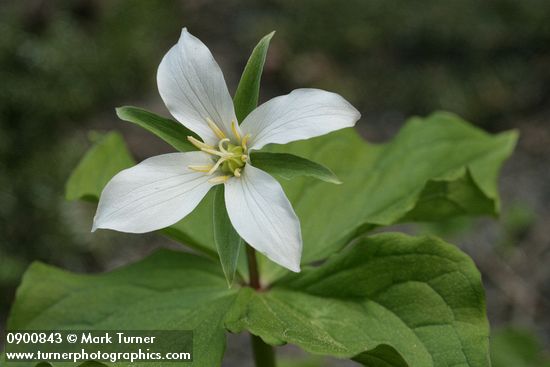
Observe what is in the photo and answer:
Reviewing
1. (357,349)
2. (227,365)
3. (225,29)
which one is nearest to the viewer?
(357,349)

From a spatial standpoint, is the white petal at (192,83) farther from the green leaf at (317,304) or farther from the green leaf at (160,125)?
the green leaf at (317,304)

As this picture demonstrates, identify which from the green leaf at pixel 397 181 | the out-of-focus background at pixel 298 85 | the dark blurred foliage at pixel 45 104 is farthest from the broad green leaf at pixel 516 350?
the dark blurred foliage at pixel 45 104

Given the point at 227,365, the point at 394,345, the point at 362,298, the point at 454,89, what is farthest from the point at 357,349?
the point at 454,89

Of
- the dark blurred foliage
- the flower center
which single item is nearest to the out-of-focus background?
the dark blurred foliage

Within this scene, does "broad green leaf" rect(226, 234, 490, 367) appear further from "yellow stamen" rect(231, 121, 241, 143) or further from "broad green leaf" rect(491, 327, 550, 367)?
"broad green leaf" rect(491, 327, 550, 367)

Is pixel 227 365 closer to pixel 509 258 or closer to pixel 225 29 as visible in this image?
pixel 509 258

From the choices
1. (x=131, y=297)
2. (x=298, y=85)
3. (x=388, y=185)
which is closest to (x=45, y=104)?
(x=298, y=85)
